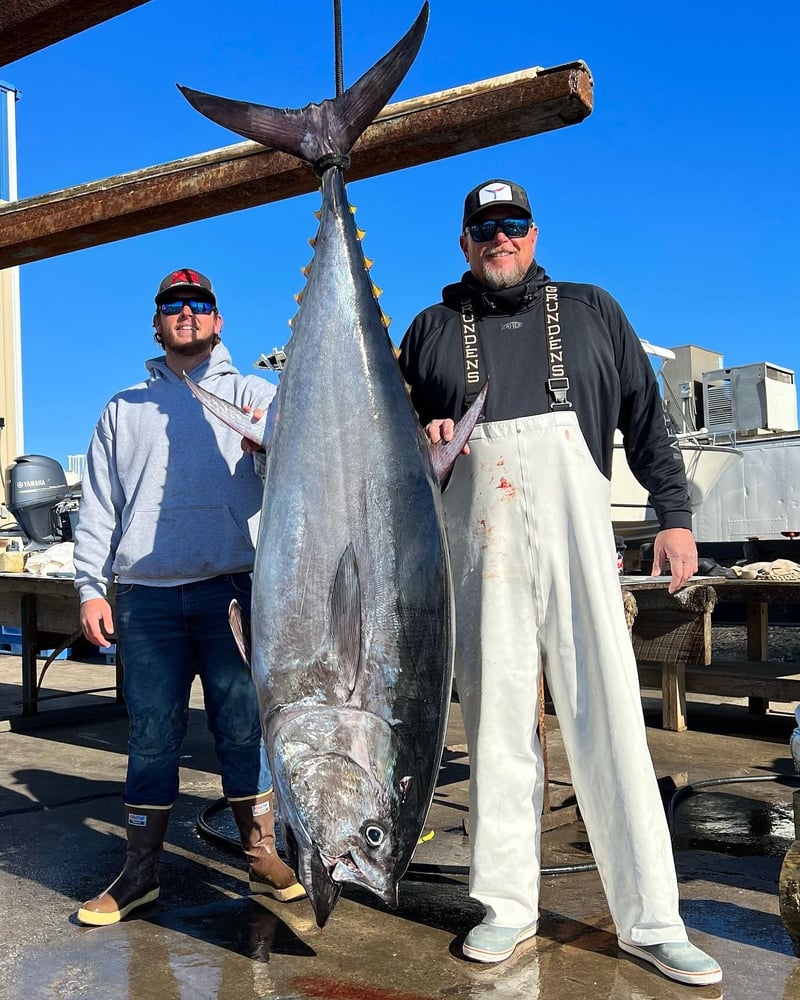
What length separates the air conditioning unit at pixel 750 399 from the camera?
1709 centimetres

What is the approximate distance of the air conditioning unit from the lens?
17.1 metres

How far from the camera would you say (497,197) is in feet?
9.36

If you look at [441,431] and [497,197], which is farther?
[497,197]

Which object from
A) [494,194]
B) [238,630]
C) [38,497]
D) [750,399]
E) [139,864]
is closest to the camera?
[238,630]

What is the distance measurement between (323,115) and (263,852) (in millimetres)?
2271

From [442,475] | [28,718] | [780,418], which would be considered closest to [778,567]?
[442,475]

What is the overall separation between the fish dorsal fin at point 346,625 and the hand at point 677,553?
3.55ft

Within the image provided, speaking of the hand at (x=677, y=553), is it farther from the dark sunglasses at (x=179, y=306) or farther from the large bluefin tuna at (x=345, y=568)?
the dark sunglasses at (x=179, y=306)

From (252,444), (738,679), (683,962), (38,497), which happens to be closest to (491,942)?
(683,962)

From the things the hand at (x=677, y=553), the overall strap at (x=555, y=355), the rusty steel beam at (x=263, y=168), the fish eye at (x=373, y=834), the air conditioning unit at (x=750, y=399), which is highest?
the air conditioning unit at (x=750, y=399)

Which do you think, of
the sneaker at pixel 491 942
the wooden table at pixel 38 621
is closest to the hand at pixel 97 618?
the sneaker at pixel 491 942

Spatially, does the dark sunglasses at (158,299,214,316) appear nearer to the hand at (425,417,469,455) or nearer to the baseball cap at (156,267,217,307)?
the baseball cap at (156,267,217,307)

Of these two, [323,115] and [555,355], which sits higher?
[323,115]

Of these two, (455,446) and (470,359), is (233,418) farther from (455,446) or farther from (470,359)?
(470,359)
